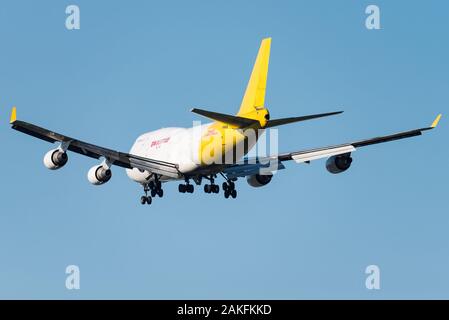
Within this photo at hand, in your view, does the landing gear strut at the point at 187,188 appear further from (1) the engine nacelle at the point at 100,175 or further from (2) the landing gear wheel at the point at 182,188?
(1) the engine nacelle at the point at 100,175

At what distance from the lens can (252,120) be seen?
6334 centimetres

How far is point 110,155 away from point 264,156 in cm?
1038

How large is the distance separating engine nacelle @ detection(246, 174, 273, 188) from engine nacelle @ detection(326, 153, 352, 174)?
6.21 metres

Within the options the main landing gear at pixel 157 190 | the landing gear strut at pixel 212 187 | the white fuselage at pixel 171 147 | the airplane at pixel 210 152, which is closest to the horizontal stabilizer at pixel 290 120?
the airplane at pixel 210 152

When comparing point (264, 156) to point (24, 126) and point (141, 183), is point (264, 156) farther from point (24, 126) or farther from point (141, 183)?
point (24, 126)

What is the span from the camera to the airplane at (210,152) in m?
64.6

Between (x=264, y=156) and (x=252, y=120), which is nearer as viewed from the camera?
(x=252, y=120)

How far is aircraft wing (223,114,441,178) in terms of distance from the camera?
66500 millimetres

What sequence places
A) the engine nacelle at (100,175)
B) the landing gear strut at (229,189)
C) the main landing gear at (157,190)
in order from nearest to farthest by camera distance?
1. the engine nacelle at (100,175)
2. the landing gear strut at (229,189)
3. the main landing gear at (157,190)

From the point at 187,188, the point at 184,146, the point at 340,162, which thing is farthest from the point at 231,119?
the point at 340,162

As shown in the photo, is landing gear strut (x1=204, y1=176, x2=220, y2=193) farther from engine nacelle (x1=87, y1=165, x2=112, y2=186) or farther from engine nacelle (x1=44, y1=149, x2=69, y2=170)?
engine nacelle (x1=44, y1=149, x2=69, y2=170)

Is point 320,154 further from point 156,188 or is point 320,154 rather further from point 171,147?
point 156,188

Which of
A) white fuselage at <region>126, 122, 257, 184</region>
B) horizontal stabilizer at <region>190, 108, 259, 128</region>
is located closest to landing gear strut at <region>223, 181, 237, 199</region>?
white fuselage at <region>126, 122, 257, 184</region>
